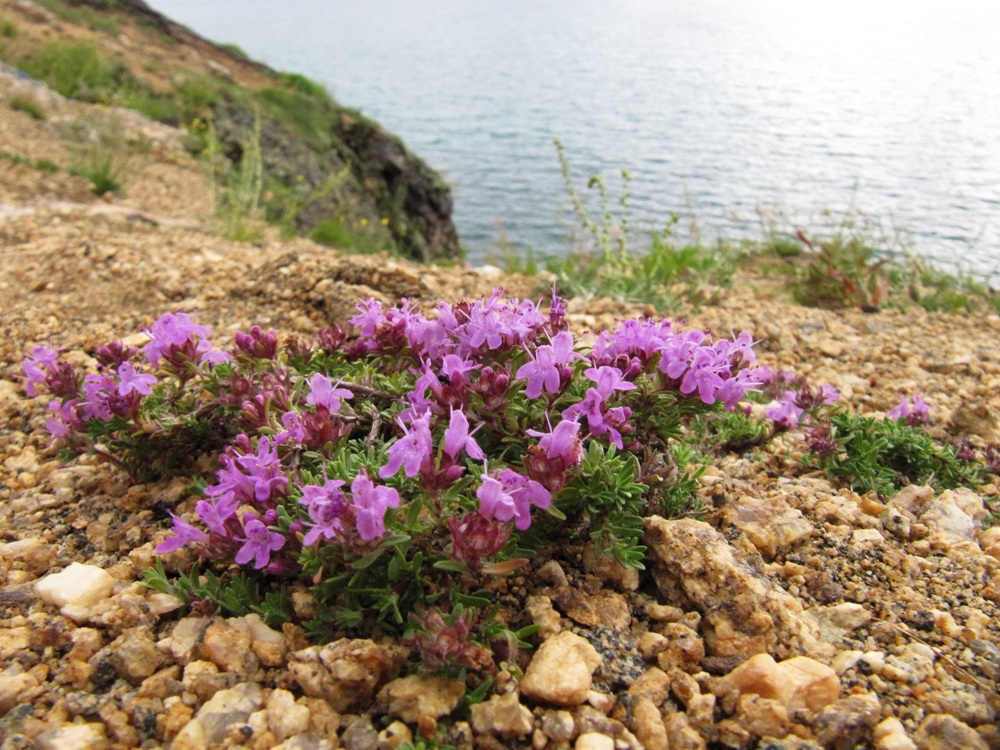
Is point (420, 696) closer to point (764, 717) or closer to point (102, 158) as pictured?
point (764, 717)

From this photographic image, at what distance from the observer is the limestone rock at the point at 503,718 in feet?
5.05

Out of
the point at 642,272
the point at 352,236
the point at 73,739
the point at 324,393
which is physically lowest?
the point at 352,236

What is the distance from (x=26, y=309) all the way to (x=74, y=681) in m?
2.58

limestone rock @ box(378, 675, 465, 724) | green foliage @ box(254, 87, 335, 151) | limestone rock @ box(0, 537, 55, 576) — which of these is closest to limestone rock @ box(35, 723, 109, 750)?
limestone rock @ box(378, 675, 465, 724)

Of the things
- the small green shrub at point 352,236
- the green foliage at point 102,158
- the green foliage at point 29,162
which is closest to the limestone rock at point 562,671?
the small green shrub at point 352,236

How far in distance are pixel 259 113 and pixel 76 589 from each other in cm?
1185

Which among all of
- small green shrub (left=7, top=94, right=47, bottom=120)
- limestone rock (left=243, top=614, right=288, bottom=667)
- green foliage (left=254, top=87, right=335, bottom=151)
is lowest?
green foliage (left=254, top=87, right=335, bottom=151)

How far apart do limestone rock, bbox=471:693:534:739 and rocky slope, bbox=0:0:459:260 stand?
9.22m

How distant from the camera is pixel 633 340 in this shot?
215cm

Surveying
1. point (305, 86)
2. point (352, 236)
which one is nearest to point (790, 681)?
point (352, 236)

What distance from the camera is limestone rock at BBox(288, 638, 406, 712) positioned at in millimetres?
1601

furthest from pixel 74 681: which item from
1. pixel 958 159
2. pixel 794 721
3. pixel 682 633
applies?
pixel 958 159

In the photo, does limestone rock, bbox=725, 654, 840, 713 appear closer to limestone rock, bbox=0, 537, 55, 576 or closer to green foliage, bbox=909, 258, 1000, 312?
limestone rock, bbox=0, 537, 55, 576

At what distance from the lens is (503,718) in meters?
1.55
